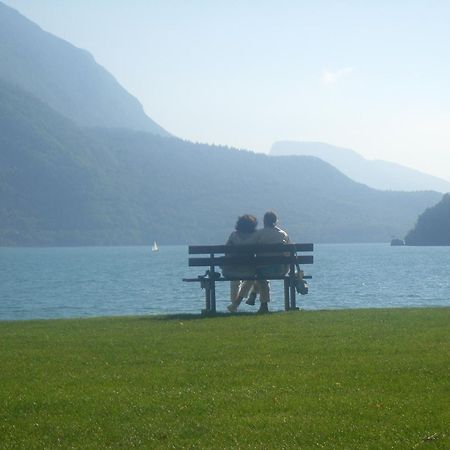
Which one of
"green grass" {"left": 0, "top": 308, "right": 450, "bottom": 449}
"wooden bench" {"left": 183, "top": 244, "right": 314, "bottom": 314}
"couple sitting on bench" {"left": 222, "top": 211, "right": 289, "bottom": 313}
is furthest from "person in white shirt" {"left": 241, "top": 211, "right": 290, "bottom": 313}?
"green grass" {"left": 0, "top": 308, "right": 450, "bottom": 449}

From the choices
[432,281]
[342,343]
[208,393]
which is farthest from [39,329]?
[432,281]

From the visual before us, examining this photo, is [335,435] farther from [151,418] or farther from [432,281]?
[432,281]

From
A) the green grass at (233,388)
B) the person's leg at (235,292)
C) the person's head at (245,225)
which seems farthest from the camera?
the person's head at (245,225)

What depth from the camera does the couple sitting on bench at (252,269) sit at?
72.0 ft

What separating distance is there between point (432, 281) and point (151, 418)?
64514 mm

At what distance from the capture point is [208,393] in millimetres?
10523

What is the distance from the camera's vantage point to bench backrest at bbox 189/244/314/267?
858 inches

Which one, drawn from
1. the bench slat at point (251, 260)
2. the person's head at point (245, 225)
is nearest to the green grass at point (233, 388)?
the bench slat at point (251, 260)

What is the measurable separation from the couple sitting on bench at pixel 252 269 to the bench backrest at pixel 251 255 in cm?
19

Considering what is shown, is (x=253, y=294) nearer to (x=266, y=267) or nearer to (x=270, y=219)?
(x=266, y=267)

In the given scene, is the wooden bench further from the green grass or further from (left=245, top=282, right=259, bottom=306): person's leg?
the green grass

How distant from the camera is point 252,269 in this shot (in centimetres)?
2198

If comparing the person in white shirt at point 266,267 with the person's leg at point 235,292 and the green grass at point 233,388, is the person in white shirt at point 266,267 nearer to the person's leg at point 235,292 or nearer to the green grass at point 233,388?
the person's leg at point 235,292

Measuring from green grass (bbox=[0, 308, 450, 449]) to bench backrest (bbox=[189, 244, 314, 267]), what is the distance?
526 centimetres
